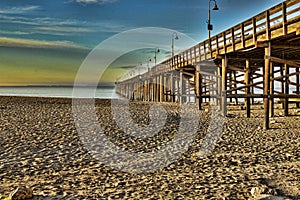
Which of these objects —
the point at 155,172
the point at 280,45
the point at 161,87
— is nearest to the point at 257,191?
the point at 155,172

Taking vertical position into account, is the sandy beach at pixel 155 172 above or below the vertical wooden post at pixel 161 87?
below

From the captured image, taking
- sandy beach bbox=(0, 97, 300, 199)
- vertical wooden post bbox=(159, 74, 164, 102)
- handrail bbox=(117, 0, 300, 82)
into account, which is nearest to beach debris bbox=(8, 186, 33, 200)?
sandy beach bbox=(0, 97, 300, 199)

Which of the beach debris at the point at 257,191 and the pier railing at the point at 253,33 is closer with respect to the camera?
the beach debris at the point at 257,191

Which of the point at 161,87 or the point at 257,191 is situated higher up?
the point at 161,87

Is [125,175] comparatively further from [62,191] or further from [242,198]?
[242,198]

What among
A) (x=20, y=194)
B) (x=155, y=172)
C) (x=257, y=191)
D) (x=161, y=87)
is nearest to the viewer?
(x=20, y=194)

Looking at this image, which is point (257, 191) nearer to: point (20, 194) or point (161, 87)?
point (20, 194)

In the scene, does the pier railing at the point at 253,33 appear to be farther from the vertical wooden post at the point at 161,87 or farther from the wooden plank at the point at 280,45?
the vertical wooden post at the point at 161,87

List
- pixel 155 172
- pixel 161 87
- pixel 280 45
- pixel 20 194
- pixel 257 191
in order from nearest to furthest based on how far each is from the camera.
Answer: pixel 20 194 < pixel 257 191 < pixel 155 172 < pixel 280 45 < pixel 161 87

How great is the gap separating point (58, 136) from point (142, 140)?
239 centimetres

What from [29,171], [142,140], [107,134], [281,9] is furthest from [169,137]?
[281,9]

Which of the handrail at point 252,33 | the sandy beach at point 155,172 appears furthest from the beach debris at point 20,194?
the handrail at point 252,33

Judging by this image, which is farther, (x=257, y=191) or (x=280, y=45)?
(x=280, y=45)

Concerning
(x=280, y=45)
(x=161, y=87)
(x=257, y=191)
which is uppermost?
(x=280, y=45)
